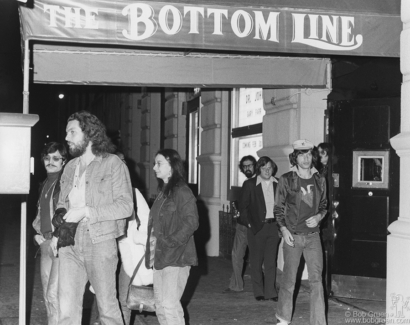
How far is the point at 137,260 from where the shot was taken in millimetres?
6027

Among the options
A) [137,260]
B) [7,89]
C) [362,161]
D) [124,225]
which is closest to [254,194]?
[362,161]

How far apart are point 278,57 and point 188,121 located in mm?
7324

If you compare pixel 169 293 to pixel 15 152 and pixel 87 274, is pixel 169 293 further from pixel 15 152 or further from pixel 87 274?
→ pixel 15 152

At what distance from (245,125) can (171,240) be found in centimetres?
648

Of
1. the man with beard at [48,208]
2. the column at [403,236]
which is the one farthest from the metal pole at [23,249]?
the column at [403,236]

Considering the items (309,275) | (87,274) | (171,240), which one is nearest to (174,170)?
(171,240)

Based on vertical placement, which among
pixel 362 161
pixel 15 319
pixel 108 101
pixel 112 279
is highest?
pixel 108 101

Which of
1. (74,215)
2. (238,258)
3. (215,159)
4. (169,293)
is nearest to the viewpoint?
(74,215)

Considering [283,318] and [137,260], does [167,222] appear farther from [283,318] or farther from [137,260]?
[283,318]

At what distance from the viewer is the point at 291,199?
662 centimetres

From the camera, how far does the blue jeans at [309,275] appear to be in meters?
6.42

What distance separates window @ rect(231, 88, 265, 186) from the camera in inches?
436

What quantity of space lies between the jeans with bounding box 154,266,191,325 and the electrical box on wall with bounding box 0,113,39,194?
134 centimetres

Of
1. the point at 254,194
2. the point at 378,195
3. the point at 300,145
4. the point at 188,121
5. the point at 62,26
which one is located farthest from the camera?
the point at 188,121
